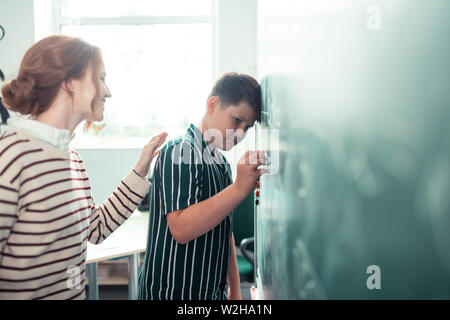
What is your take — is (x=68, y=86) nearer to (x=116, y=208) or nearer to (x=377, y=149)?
(x=116, y=208)

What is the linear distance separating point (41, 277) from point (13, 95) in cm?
37

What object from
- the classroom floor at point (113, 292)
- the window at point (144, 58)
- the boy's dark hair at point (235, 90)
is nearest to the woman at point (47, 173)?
the boy's dark hair at point (235, 90)

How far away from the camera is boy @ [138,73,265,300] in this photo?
770mm

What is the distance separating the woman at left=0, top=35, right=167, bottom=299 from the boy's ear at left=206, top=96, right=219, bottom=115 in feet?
0.85

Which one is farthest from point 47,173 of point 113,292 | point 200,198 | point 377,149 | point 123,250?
point 113,292

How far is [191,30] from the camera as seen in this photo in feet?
10.9

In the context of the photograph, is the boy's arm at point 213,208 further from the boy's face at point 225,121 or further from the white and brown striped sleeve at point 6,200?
the white and brown striped sleeve at point 6,200

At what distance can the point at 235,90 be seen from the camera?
3.03 ft

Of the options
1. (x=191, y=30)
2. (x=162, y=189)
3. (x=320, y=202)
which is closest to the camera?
(x=320, y=202)

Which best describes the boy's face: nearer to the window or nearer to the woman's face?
the woman's face

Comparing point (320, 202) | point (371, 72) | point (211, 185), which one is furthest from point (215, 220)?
point (371, 72)

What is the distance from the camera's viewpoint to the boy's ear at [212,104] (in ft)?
3.05

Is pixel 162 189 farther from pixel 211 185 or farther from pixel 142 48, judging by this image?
pixel 142 48

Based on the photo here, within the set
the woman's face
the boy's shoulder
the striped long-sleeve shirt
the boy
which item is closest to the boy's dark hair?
the boy
